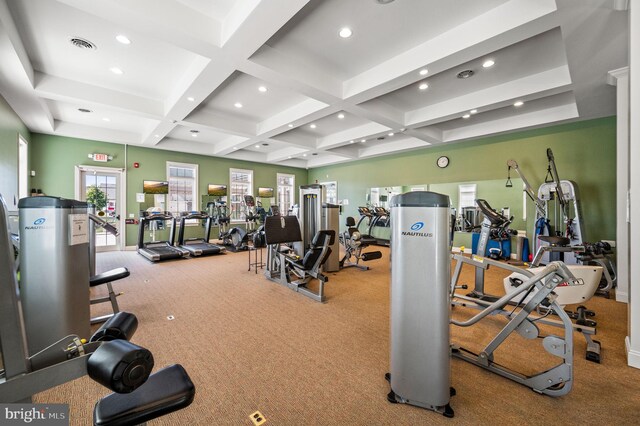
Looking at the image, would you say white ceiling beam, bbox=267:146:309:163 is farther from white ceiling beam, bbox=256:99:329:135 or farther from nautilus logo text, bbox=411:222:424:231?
nautilus logo text, bbox=411:222:424:231

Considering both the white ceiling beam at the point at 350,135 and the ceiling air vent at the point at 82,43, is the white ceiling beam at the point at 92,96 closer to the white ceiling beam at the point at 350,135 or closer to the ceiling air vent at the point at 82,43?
the ceiling air vent at the point at 82,43

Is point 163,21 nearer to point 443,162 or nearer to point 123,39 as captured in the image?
point 123,39

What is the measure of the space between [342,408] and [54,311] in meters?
2.35

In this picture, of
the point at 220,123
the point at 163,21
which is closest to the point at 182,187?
the point at 220,123

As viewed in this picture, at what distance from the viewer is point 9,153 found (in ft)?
16.2

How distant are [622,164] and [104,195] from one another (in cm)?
Answer: 1122

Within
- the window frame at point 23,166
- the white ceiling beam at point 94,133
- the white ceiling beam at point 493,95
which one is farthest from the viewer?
the white ceiling beam at point 94,133

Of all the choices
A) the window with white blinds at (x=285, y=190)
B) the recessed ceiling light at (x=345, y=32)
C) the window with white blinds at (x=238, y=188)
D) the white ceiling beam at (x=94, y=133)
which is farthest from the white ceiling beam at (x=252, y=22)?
the window with white blinds at (x=285, y=190)

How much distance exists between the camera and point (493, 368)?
2172 millimetres

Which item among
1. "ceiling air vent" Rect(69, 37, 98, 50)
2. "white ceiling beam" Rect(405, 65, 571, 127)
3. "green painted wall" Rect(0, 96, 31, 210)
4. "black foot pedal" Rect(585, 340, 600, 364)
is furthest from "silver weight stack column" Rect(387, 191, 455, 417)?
"green painted wall" Rect(0, 96, 31, 210)

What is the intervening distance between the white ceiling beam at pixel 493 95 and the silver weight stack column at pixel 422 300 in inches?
168

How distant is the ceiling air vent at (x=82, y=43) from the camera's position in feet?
12.0

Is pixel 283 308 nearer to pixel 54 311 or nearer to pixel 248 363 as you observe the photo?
pixel 248 363

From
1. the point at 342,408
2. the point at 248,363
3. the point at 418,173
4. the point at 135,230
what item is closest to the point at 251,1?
the point at 248,363
